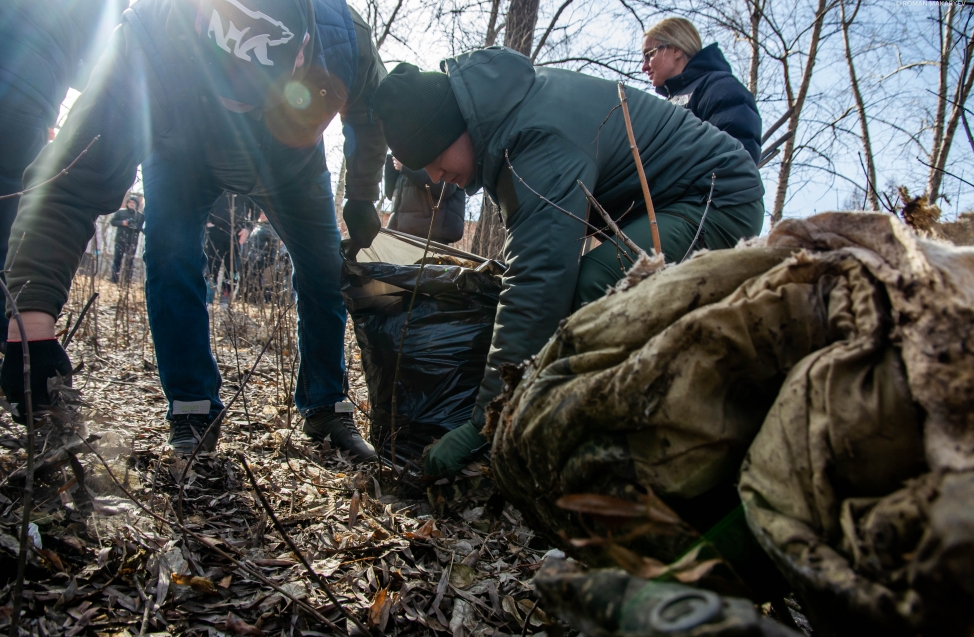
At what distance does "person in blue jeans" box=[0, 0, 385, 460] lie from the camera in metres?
1.87

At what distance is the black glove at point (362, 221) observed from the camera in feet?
8.59

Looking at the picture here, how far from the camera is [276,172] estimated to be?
2.48 meters

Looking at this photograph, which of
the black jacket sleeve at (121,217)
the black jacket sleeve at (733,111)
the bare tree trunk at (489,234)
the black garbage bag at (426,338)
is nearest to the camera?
the black garbage bag at (426,338)

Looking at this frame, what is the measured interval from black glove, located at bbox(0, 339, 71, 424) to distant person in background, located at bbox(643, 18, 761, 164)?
9.76 ft

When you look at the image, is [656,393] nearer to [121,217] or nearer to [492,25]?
[492,25]

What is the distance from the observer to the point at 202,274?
237 centimetres

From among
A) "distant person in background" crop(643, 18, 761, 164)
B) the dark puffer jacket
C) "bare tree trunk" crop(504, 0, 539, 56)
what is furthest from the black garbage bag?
"bare tree trunk" crop(504, 0, 539, 56)

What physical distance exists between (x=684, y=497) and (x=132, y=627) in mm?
1202

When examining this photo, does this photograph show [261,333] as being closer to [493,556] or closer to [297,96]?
[297,96]

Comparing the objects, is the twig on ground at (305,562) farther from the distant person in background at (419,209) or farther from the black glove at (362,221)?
Result: the distant person in background at (419,209)

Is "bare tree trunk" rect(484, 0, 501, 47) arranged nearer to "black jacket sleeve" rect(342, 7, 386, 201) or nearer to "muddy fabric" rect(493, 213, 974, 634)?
"black jacket sleeve" rect(342, 7, 386, 201)

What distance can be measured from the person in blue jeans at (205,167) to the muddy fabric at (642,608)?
1433 mm

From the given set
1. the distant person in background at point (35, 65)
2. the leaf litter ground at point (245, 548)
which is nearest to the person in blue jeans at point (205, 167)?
the leaf litter ground at point (245, 548)

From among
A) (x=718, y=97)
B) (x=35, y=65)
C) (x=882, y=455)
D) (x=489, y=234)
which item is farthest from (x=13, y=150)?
(x=489, y=234)
